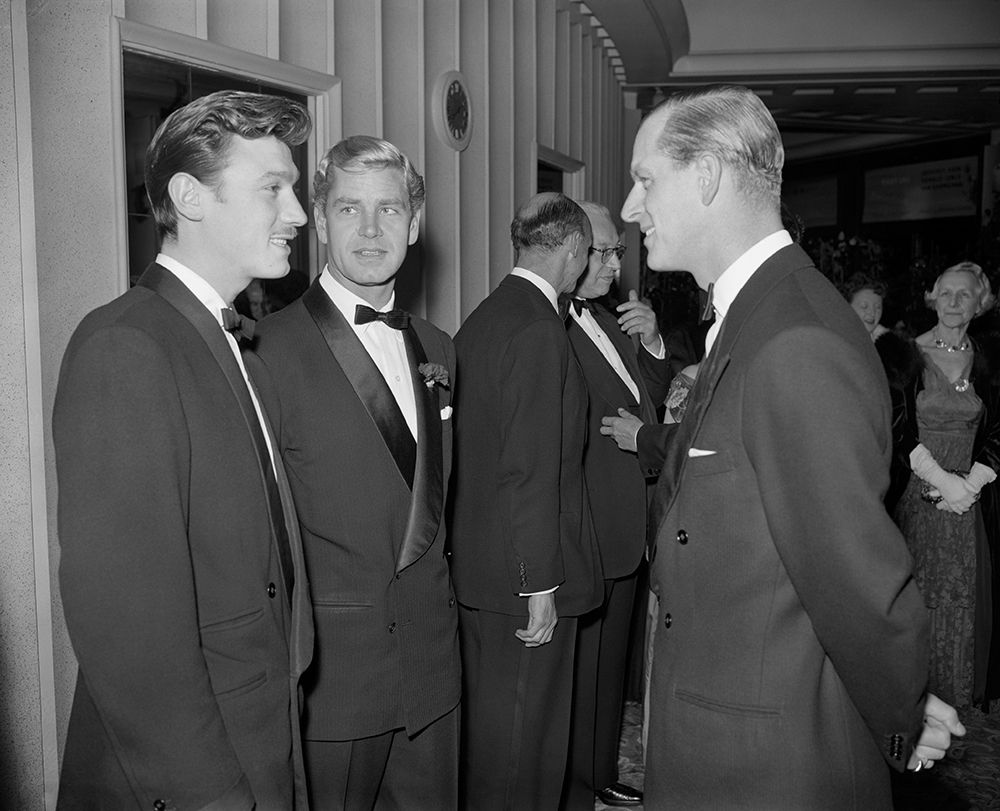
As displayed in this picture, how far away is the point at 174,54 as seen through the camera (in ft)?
7.20

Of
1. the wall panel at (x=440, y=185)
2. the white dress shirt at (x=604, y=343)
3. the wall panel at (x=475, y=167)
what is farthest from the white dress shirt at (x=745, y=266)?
the wall panel at (x=475, y=167)

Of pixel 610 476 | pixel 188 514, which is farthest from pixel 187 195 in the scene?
pixel 610 476

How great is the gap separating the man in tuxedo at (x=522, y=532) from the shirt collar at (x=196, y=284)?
1033 millimetres

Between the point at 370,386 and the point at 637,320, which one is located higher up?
the point at 637,320

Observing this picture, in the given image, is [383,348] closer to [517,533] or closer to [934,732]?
[517,533]

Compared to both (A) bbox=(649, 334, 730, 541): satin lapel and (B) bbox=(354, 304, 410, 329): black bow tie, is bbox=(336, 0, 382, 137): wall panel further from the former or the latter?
(A) bbox=(649, 334, 730, 541): satin lapel

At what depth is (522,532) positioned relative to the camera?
7.78 ft

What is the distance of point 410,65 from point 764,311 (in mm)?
2361

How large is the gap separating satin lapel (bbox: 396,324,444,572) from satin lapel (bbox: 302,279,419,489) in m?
0.03

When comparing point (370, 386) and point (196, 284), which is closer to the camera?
point (196, 284)

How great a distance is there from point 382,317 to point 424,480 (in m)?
0.37

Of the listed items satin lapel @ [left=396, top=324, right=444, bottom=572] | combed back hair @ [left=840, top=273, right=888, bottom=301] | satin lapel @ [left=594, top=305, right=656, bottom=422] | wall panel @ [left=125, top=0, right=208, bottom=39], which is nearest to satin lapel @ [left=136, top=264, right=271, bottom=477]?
satin lapel @ [left=396, top=324, right=444, bottom=572]

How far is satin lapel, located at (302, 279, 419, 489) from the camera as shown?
1.87 m

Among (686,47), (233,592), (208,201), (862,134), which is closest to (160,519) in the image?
(233,592)
